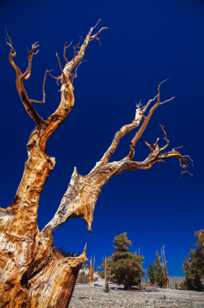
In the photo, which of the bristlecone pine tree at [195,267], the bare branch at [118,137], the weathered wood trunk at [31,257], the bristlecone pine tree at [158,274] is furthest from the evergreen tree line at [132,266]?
the weathered wood trunk at [31,257]

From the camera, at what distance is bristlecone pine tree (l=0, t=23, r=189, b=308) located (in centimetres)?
274

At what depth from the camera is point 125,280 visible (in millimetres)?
29094

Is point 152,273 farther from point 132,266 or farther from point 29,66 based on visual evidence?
point 29,66

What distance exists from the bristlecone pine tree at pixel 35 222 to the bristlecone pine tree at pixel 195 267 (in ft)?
90.8

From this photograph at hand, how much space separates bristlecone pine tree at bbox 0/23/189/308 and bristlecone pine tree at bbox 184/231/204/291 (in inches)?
1089

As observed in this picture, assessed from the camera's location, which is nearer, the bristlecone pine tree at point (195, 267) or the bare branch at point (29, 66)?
the bare branch at point (29, 66)

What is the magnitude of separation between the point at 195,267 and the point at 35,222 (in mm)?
31663

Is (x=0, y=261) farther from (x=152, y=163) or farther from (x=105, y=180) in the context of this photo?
(x=152, y=163)

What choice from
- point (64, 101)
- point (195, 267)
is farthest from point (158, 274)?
point (64, 101)

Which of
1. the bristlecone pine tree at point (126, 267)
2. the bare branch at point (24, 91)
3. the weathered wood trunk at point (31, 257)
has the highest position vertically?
the bristlecone pine tree at point (126, 267)

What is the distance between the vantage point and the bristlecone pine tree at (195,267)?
96.1ft

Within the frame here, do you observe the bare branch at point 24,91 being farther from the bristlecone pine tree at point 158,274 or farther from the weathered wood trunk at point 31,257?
the bristlecone pine tree at point 158,274

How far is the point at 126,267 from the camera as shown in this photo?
28.4 meters

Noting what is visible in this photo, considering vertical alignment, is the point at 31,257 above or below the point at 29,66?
below
